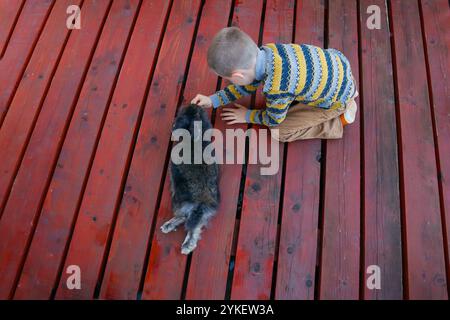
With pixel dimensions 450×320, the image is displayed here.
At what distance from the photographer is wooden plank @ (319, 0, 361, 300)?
1.51m

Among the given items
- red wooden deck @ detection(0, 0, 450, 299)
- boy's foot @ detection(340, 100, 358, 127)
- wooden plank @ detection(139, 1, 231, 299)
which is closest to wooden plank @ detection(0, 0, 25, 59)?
red wooden deck @ detection(0, 0, 450, 299)

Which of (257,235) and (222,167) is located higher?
(222,167)

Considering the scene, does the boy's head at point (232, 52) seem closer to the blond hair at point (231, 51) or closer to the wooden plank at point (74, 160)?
the blond hair at point (231, 51)

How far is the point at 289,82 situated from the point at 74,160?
3.45 feet

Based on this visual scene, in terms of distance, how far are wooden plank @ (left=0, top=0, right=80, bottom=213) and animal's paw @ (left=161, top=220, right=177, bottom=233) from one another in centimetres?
74

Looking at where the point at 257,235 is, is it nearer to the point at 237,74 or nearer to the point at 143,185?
the point at 143,185

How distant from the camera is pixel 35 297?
1.53 m

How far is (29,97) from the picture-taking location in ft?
6.23

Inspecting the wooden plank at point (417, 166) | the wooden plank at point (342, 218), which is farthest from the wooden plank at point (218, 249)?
the wooden plank at point (417, 166)

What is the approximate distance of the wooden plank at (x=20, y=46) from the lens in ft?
6.32

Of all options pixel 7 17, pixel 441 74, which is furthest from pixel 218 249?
pixel 7 17

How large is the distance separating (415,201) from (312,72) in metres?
0.75

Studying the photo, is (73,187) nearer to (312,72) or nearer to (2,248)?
(2,248)

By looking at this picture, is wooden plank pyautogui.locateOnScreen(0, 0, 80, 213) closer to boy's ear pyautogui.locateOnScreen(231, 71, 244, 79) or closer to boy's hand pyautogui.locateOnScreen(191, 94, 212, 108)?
boy's hand pyautogui.locateOnScreen(191, 94, 212, 108)
